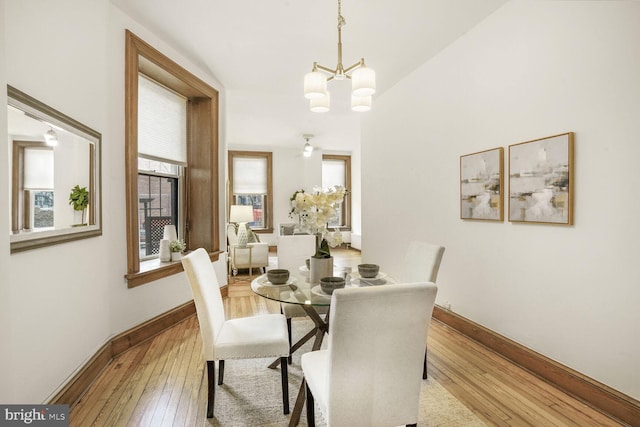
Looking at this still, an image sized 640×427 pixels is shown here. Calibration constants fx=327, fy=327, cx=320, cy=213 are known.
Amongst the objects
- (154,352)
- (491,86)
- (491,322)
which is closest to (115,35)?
(154,352)

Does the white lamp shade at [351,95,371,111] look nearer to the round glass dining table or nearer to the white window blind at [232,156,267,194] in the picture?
the round glass dining table

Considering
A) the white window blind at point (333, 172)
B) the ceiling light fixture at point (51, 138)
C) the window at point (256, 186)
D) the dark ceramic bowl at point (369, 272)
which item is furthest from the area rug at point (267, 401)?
the white window blind at point (333, 172)

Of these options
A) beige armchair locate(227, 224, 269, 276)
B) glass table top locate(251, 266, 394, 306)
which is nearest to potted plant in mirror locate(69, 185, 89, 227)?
glass table top locate(251, 266, 394, 306)

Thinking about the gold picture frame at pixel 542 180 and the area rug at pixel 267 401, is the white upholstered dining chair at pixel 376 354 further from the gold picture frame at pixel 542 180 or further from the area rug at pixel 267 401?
the gold picture frame at pixel 542 180

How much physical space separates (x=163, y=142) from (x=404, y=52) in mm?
→ 2790

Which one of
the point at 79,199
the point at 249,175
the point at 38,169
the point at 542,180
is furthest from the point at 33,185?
the point at 249,175

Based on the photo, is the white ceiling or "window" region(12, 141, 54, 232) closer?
"window" region(12, 141, 54, 232)

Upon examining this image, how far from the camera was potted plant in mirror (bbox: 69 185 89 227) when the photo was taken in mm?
2121

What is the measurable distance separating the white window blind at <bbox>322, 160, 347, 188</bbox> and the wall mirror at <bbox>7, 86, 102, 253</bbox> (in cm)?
747

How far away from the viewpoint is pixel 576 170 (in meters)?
2.14

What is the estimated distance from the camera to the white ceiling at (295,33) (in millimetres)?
2643

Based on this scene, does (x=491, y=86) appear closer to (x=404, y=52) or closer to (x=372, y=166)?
(x=404, y=52)

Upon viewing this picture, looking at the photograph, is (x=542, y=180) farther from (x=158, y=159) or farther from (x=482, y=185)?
(x=158, y=159)

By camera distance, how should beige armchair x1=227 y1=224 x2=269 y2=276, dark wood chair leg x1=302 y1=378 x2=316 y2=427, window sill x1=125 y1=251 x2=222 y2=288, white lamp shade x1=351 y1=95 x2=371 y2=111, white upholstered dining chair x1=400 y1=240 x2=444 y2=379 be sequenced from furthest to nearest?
beige armchair x1=227 y1=224 x2=269 y2=276 → window sill x1=125 y1=251 x2=222 y2=288 → white lamp shade x1=351 y1=95 x2=371 y2=111 → white upholstered dining chair x1=400 y1=240 x2=444 y2=379 → dark wood chair leg x1=302 y1=378 x2=316 y2=427
